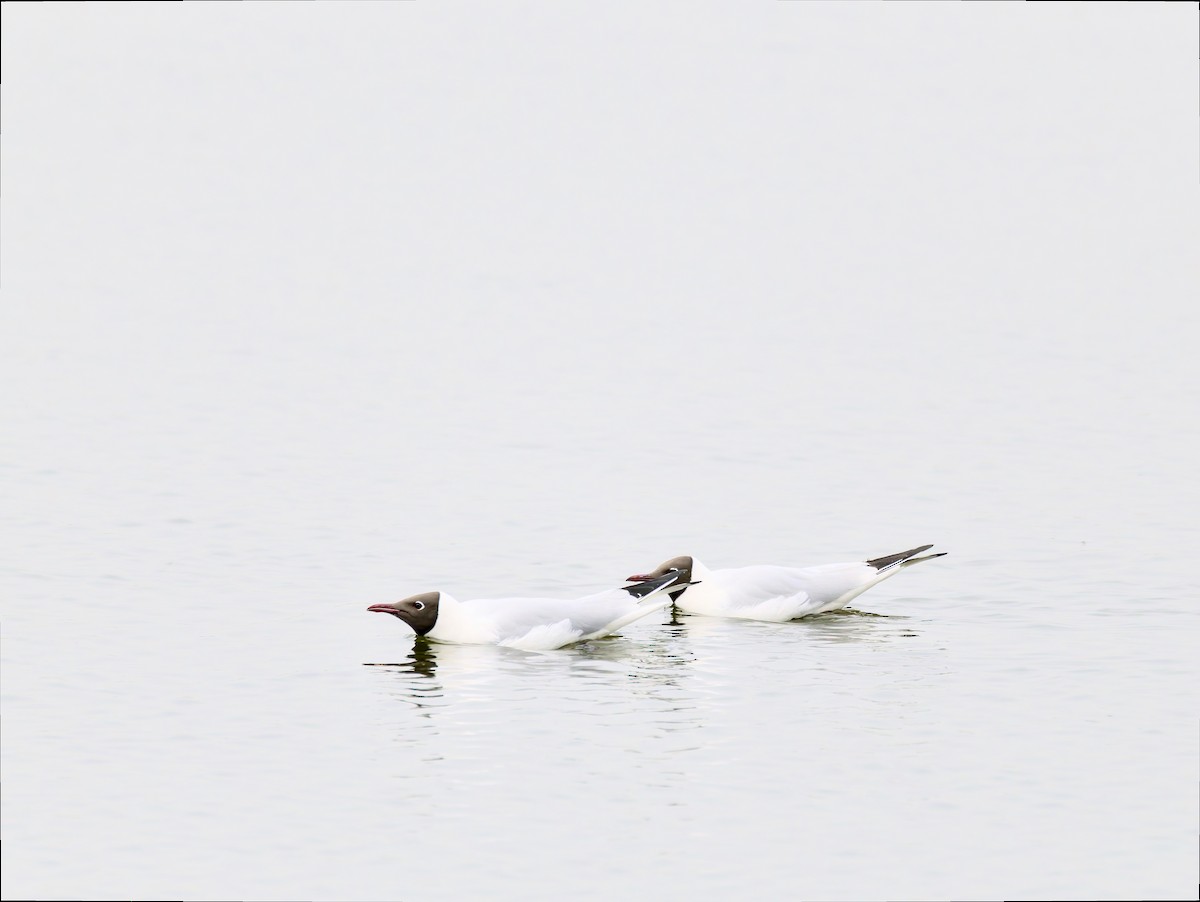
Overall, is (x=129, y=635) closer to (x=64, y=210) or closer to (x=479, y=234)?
(x=479, y=234)

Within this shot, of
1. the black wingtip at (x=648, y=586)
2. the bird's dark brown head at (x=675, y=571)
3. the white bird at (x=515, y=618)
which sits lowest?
the white bird at (x=515, y=618)

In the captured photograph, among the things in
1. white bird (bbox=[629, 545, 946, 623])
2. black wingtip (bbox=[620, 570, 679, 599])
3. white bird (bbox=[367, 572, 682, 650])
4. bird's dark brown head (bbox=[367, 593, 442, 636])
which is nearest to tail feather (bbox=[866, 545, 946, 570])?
white bird (bbox=[629, 545, 946, 623])

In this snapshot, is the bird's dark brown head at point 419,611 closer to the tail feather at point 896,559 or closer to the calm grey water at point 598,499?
the calm grey water at point 598,499

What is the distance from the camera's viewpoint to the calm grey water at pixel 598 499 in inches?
658

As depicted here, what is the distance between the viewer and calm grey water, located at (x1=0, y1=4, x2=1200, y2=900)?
Result: 16.7m

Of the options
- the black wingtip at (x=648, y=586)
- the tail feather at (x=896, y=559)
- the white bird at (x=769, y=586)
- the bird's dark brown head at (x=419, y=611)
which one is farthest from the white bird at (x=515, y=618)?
the tail feather at (x=896, y=559)

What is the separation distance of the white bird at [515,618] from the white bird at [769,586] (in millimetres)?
1036

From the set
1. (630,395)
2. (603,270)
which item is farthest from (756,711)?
(603,270)

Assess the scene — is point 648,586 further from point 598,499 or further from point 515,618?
point 598,499

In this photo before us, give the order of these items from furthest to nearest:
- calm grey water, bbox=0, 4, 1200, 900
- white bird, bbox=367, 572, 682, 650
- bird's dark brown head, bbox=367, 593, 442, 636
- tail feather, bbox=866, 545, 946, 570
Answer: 1. tail feather, bbox=866, 545, 946, 570
2. bird's dark brown head, bbox=367, 593, 442, 636
3. white bird, bbox=367, 572, 682, 650
4. calm grey water, bbox=0, 4, 1200, 900

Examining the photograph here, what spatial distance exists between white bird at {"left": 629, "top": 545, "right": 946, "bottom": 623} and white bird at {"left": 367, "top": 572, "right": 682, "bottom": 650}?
1036 millimetres

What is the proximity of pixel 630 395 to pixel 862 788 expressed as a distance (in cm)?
2866

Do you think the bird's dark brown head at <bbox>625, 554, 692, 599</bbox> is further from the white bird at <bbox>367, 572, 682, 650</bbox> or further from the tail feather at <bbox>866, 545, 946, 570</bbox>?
the tail feather at <bbox>866, 545, 946, 570</bbox>

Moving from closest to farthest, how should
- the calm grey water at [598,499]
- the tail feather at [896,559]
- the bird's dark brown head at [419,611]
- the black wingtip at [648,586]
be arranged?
the calm grey water at [598,499]
the bird's dark brown head at [419,611]
the black wingtip at [648,586]
the tail feather at [896,559]
